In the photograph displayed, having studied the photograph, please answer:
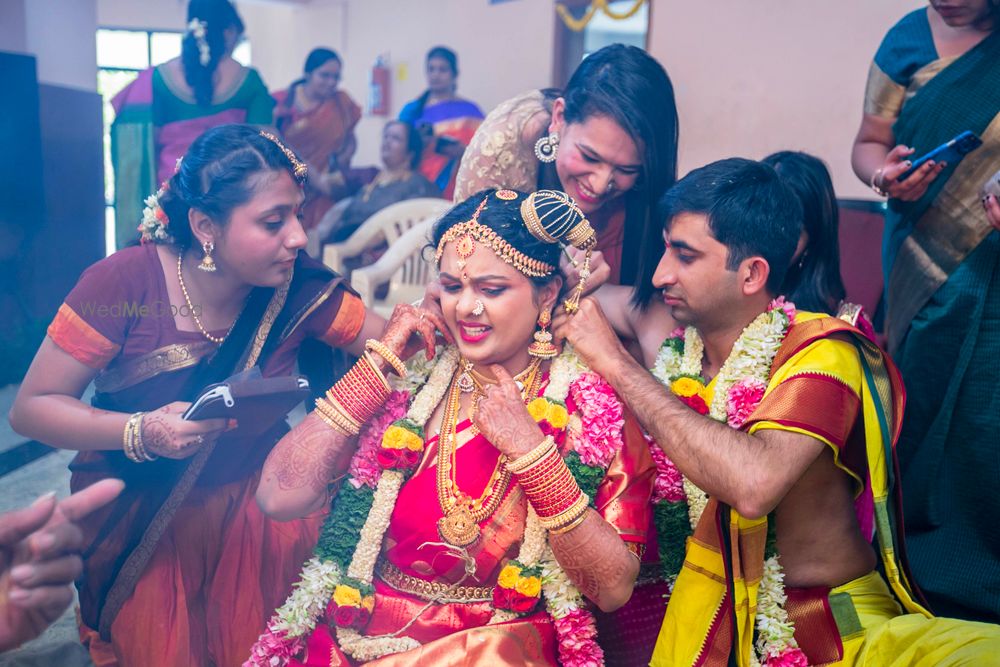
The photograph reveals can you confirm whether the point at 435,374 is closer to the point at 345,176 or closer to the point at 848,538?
the point at 848,538

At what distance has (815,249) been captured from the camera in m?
2.86

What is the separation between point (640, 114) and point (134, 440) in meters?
1.67

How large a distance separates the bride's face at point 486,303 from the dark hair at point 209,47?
1263mm

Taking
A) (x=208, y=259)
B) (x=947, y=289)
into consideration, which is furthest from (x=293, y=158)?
(x=947, y=289)

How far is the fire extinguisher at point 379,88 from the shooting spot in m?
10.5

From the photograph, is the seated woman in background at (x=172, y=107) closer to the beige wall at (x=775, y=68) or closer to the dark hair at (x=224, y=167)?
the dark hair at (x=224, y=167)

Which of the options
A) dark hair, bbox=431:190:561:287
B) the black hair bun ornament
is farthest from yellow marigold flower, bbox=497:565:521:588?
the black hair bun ornament

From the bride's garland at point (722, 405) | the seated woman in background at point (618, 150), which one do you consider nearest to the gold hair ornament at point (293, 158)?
the seated woman in background at point (618, 150)

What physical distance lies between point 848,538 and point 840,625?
21 cm

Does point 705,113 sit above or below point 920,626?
above

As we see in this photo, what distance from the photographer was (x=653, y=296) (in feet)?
8.93

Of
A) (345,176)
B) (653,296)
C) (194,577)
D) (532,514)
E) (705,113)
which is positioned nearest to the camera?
(532,514)

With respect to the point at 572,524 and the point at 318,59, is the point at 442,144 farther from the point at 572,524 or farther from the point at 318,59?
the point at 572,524

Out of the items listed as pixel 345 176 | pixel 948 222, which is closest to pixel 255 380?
pixel 948 222
